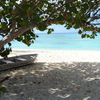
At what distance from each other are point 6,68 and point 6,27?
10.7 feet

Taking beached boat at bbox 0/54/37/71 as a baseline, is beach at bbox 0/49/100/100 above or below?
below

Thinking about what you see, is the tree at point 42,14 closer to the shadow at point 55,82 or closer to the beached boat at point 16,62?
the shadow at point 55,82

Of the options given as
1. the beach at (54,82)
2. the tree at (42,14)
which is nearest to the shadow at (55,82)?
the beach at (54,82)

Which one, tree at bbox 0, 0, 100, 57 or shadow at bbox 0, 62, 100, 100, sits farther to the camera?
shadow at bbox 0, 62, 100, 100

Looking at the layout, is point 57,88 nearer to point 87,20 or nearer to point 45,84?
point 45,84

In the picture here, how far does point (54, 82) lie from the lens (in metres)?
8.85

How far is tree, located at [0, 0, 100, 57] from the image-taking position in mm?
7090

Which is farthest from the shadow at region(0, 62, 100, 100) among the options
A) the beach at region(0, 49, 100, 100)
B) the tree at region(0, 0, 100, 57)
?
the tree at region(0, 0, 100, 57)

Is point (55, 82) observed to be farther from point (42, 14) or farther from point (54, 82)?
point (42, 14)

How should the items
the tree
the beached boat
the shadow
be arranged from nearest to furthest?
the tree < the shadow < the beached boat

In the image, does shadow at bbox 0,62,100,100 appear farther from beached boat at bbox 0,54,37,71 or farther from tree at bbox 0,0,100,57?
tree at bbox 0,0,100,57

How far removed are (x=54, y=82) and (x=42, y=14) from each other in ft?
7.21

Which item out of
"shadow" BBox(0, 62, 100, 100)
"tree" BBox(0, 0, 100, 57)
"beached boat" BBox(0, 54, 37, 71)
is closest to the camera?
"tree" BBox(0, 0, 100, 57)

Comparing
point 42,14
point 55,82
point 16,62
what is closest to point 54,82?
point 55,82
